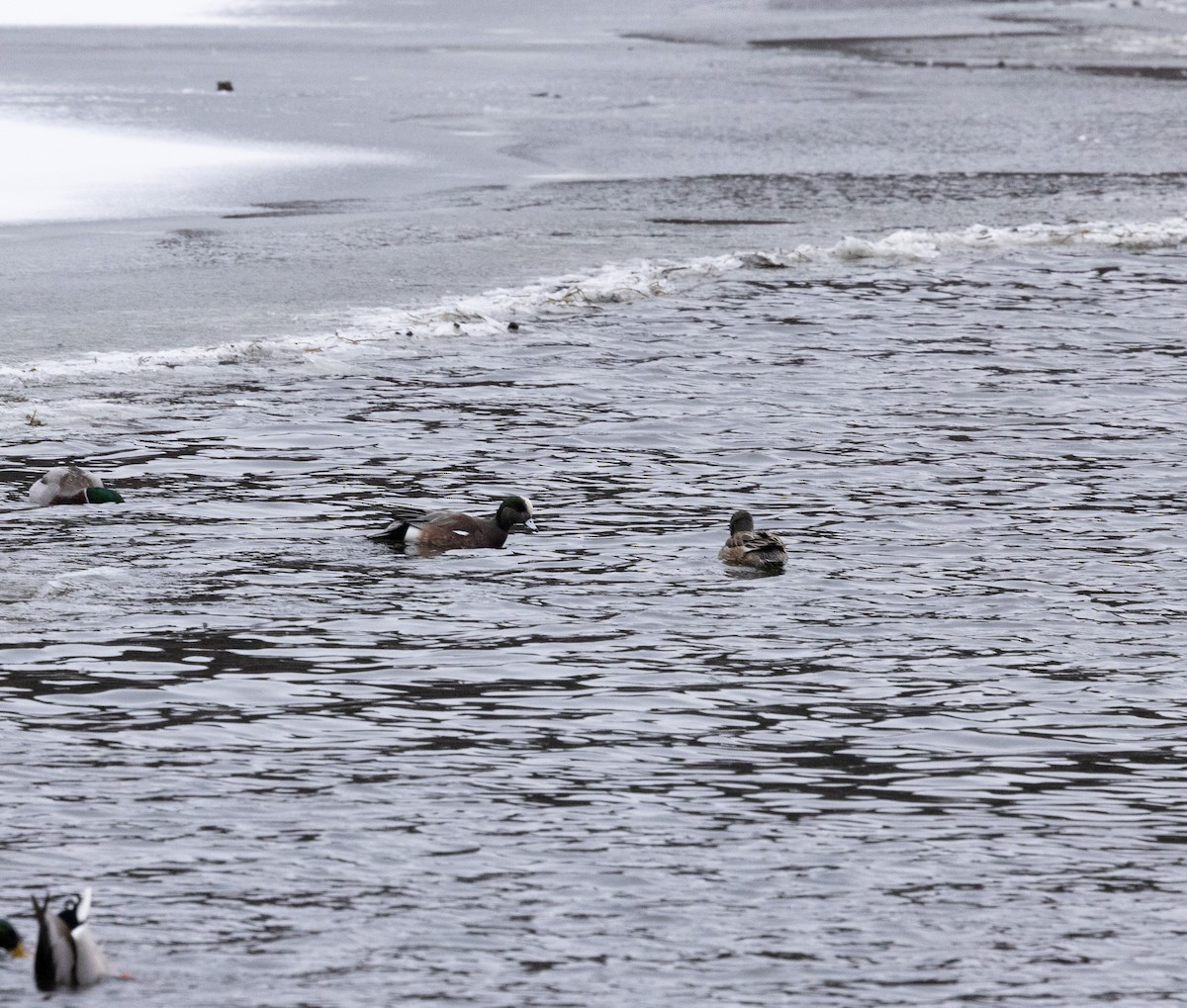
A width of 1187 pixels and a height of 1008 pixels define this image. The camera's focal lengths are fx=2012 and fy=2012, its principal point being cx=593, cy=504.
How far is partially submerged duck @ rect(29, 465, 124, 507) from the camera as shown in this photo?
10969 mm

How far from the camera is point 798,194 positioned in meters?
22.3

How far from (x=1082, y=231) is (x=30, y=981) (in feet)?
52.6

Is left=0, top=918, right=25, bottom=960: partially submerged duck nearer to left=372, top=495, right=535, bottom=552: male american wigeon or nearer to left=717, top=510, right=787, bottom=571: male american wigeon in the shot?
left=372, top=495, right=535, bottom=552: male american wigeon

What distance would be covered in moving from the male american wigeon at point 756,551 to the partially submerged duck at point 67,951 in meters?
4.69

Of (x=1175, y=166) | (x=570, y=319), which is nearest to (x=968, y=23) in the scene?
→ (x=1175, y=166)

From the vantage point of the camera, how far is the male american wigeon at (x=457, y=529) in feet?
34.3

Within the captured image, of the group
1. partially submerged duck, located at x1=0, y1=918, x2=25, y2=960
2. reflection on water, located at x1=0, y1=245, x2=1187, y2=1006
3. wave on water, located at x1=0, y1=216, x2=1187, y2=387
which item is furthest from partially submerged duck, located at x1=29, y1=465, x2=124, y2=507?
partially submerged duck, located at x1=0, y1=918, x2=25, y2=960

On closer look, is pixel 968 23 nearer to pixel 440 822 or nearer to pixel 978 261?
pixel 978 261

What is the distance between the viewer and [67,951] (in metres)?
5.76

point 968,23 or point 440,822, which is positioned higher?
point 968,23

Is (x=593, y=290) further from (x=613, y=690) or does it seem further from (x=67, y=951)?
(x=67, y=951)

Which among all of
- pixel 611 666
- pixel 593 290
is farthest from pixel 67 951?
pixel 593 290

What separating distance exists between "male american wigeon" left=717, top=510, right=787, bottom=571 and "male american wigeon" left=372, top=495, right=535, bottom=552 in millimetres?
1200

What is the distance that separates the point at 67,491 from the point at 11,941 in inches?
Answer: 206
